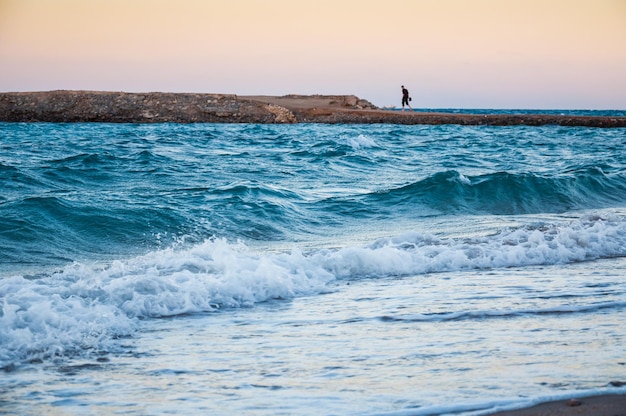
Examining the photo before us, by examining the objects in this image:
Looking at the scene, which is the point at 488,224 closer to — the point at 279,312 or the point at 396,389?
the point at 279,312

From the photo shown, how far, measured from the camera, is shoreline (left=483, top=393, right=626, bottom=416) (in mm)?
2576

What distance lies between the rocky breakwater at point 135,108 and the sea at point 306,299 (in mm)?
29868


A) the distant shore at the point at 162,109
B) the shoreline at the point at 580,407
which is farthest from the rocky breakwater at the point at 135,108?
the shoreline at the point at 580,407

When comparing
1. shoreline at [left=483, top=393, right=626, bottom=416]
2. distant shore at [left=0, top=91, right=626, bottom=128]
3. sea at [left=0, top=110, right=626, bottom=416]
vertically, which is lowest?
sea at [left=0, top=110, right=626, bottom=416]

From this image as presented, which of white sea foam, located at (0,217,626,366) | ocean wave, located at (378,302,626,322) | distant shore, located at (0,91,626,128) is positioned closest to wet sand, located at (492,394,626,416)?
ocean wave, located at (378,302,626,322)

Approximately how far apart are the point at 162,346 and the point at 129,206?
18.4 feet

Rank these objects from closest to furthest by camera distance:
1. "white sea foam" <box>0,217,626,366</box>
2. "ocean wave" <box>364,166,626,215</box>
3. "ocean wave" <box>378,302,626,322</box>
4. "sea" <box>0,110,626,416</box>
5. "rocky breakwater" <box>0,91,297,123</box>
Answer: "sea" <box>0,110,626,416</box>, "white sea foam" <box>0,217,626,366</box>, "ocean wave" <box>378,302,626,322</box>, "ocean wave" <box>364,166,626,215</box>, "rocky breakwater" <box>0,91,297,123</box>

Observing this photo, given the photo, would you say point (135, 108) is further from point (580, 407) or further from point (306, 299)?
point (580, 407)

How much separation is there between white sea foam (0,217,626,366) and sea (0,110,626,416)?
16 mm

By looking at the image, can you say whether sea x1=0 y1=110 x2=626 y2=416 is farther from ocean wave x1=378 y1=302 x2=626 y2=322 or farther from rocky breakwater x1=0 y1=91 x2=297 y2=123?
rocky breakwater x1=0 y1=91 x2=297 y2=123

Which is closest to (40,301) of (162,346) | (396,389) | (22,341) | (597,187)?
(22,341)

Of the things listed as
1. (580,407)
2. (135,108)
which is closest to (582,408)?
(580,407)

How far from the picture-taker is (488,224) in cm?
886

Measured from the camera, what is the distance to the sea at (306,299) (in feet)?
9.80
